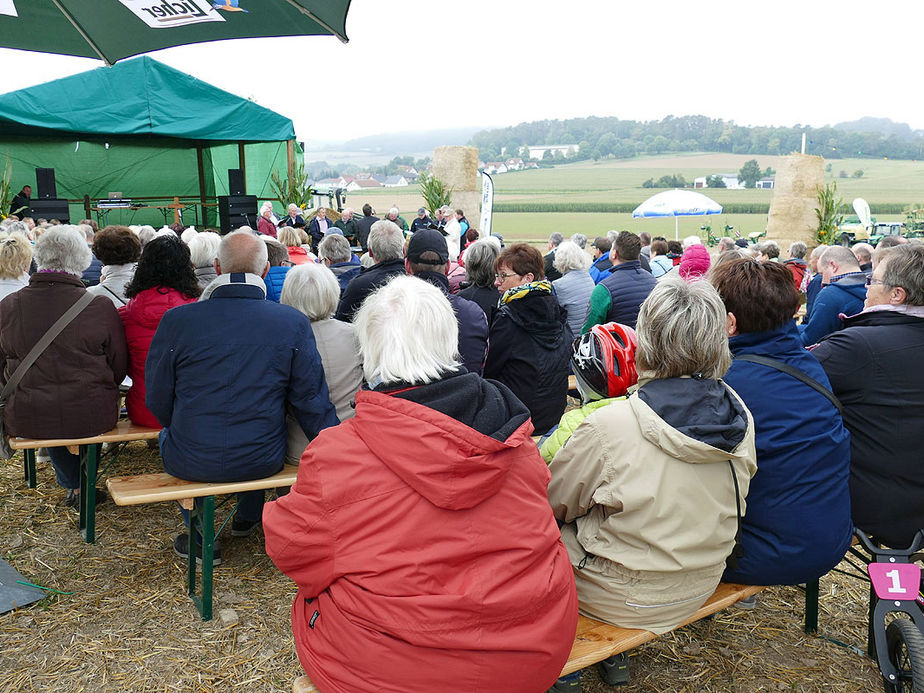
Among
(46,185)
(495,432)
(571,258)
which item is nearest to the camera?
(495,432)

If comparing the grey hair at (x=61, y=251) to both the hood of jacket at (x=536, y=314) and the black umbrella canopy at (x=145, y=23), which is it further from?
the hood of jacket at (x=536, y=314)

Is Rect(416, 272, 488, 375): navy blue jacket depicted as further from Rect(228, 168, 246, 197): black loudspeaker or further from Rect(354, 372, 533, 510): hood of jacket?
Rect(228, 168, 246, 197): black loudspeaker

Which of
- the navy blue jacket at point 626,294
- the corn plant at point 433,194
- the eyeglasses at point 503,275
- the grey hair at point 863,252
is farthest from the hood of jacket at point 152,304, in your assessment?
the corn plant at point 433,194

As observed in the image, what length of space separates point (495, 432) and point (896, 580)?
1.62 meters

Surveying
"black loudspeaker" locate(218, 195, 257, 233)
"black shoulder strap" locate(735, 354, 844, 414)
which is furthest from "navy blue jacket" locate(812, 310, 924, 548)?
"black loudspeaker" locate(218, 195, 257, 233)

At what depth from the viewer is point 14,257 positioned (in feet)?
12.7

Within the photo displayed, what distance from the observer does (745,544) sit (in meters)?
2.24

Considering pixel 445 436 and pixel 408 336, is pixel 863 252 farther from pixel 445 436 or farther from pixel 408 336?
pixel 445 436

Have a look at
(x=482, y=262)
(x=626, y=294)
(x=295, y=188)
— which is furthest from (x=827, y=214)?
(x=482, y=262)

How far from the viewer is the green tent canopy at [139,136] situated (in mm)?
10508

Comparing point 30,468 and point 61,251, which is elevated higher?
point 61,251

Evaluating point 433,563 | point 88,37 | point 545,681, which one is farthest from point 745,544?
point 88,37

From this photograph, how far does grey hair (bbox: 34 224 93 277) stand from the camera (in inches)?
129

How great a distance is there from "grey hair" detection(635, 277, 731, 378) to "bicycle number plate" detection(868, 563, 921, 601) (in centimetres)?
97
